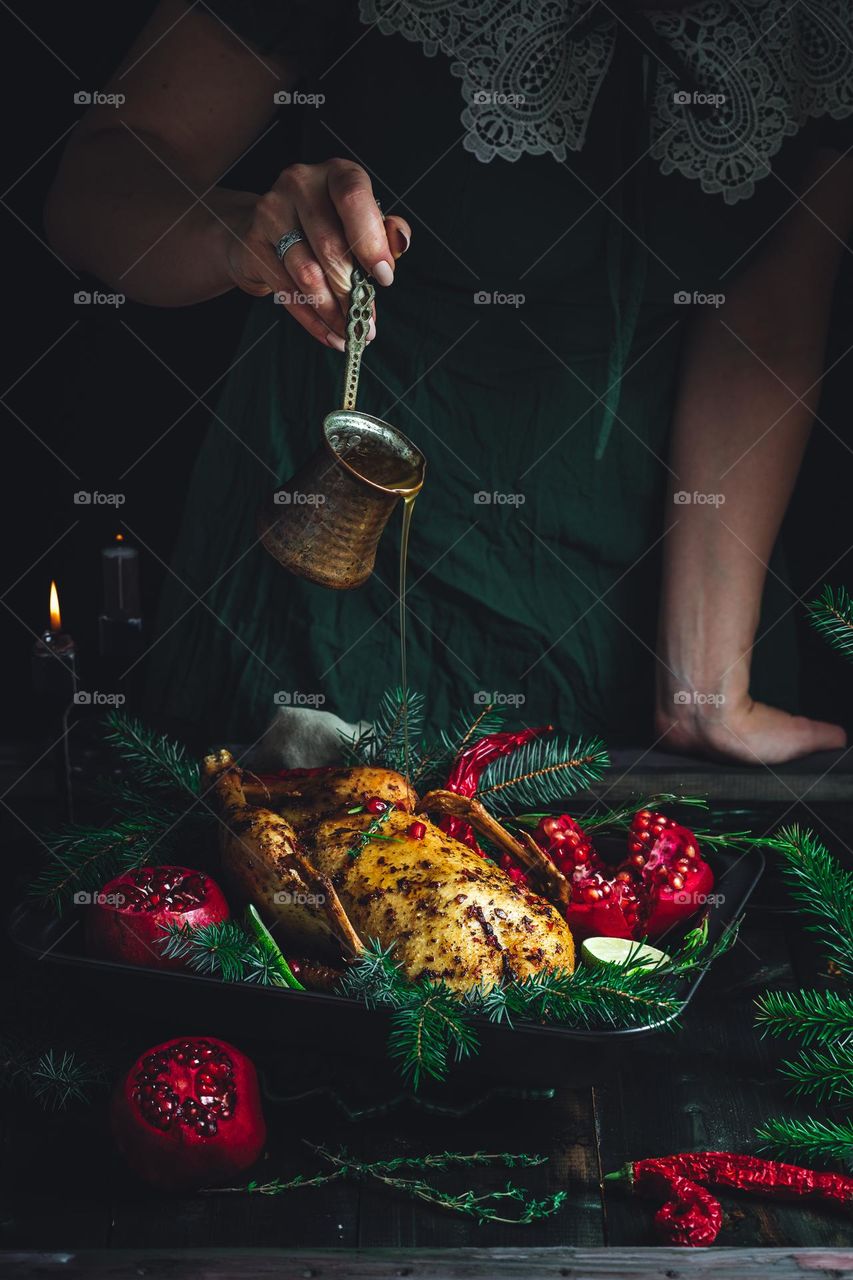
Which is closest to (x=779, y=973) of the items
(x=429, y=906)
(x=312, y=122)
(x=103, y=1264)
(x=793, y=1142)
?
(x=793, y=1142)

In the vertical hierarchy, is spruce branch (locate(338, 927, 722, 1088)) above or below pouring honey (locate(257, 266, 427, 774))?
below

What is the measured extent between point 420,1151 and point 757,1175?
0.84ft

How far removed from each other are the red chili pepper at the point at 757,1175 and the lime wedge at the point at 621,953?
0.48 feet

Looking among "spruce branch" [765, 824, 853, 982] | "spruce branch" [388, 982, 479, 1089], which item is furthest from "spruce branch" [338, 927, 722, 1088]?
"spruce branch" [765, 824, 853, 982]

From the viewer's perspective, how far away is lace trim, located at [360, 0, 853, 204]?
148cm

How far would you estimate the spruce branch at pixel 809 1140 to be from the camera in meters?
1.06

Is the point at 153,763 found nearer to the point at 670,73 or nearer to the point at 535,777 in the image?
the point at 535,777

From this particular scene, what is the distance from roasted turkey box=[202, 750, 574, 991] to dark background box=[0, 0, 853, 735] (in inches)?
29.0

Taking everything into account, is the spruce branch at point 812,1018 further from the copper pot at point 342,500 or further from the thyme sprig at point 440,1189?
the copper pot at point 342,500

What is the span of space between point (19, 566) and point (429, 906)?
3.95 ft

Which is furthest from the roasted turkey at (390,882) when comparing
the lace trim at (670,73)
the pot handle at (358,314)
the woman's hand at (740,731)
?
the lace trim at (670,73)

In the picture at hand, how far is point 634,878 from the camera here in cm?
123

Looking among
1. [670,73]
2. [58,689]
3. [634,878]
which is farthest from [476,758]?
[670,73]

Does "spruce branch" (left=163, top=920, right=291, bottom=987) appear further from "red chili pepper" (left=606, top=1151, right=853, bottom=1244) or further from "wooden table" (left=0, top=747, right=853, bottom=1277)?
"red chili pepper" (left=606, top=1151, right=853, bottom=1244)
